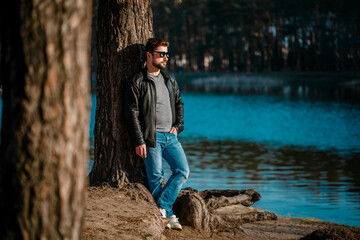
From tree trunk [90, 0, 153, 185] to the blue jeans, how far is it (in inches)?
20.3

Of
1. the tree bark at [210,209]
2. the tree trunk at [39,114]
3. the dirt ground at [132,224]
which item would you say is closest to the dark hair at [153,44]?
the dirt ground at [132,224]

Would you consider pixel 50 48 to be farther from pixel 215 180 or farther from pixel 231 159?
pixel 231 159

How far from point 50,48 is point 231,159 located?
47.5 feet

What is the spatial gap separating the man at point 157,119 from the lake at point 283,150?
411cm

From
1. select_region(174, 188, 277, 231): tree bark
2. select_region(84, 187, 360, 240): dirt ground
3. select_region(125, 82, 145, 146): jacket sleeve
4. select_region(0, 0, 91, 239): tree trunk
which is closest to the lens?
select_region(0, 0, 91, 239): tree trunk

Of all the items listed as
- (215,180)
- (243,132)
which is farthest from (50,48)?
(243,132)

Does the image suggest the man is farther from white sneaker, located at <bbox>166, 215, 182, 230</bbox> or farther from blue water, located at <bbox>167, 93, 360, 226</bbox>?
blue water, located at <bbox>167, 93, 360, 226</bbox>

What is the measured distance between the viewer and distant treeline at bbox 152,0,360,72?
2479 inches

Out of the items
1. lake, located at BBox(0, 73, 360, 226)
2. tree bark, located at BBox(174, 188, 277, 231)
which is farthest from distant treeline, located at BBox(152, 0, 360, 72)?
tree bark, located at BBox(174, 188, 277, 231)

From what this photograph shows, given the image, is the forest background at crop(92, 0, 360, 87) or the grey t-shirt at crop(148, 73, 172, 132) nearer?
the grey t-shirt at crop(148, 73, 172, 132)

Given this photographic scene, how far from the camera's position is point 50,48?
3023 millimetres

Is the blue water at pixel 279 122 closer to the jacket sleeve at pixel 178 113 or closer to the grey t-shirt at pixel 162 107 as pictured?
the jacket sleeve at pixel 178 113

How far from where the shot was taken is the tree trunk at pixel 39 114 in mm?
3010

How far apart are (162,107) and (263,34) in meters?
67.0
